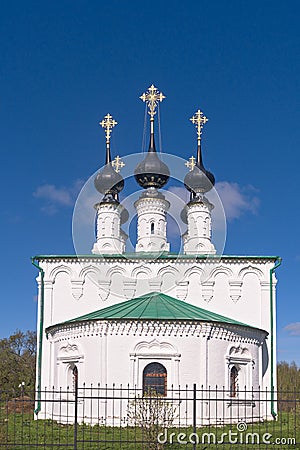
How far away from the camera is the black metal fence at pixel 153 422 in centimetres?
1057

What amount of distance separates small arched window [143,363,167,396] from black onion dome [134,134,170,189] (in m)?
8.29

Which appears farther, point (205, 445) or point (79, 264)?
point (79, 264)

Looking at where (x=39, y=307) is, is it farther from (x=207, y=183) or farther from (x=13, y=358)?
(x=13, y=358)

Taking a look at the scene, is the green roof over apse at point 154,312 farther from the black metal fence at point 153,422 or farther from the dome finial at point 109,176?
the dome finial at point 109,176

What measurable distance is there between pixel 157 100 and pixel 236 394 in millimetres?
11253

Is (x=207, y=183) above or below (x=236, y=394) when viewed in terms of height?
above

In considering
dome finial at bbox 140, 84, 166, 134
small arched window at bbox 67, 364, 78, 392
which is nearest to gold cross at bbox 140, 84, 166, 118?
dome finial at bbox 140, 84, 166, 134

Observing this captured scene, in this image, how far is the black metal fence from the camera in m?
10.6

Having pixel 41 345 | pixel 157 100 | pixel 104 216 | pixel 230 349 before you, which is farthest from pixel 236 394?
pixel 157 100

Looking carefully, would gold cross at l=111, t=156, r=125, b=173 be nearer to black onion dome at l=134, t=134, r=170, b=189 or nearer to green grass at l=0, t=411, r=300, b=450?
black onion dome at l=134, t=134, r=170, b=189

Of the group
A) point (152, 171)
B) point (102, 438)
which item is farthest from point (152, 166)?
point (102, 438)

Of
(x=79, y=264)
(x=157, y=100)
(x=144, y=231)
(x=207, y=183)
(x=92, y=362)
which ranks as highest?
(x=157, y=100)

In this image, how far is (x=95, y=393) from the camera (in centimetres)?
1555

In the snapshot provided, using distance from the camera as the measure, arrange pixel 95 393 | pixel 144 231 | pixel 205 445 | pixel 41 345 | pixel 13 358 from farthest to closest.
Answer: pixel 13 358, pixel 144 231, pixel 41 345, pixel 95 393, pixel 205 445
